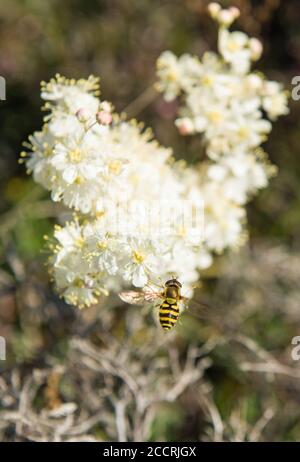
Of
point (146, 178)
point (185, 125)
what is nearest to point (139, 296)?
point (146, 178)

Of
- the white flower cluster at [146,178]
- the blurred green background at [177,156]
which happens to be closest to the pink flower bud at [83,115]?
the white flower cluster at [146,178]

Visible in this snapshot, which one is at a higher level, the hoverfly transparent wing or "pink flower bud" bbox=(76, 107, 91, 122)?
"pink flower bud" bbox=(76, 107, 91, 122)

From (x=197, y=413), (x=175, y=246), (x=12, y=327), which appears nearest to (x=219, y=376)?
(x=197, y=413)

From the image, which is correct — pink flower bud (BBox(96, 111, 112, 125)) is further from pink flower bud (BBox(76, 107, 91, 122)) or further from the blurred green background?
the blurred green background

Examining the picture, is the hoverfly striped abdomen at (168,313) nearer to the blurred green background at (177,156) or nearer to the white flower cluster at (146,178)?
the white flower cluster at (146,178)

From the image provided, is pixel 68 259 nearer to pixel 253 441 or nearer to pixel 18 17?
pixel 253 441

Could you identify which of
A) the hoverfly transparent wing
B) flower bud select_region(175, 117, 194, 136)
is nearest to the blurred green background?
flower bud select_region(175, 117, 194, 136)
